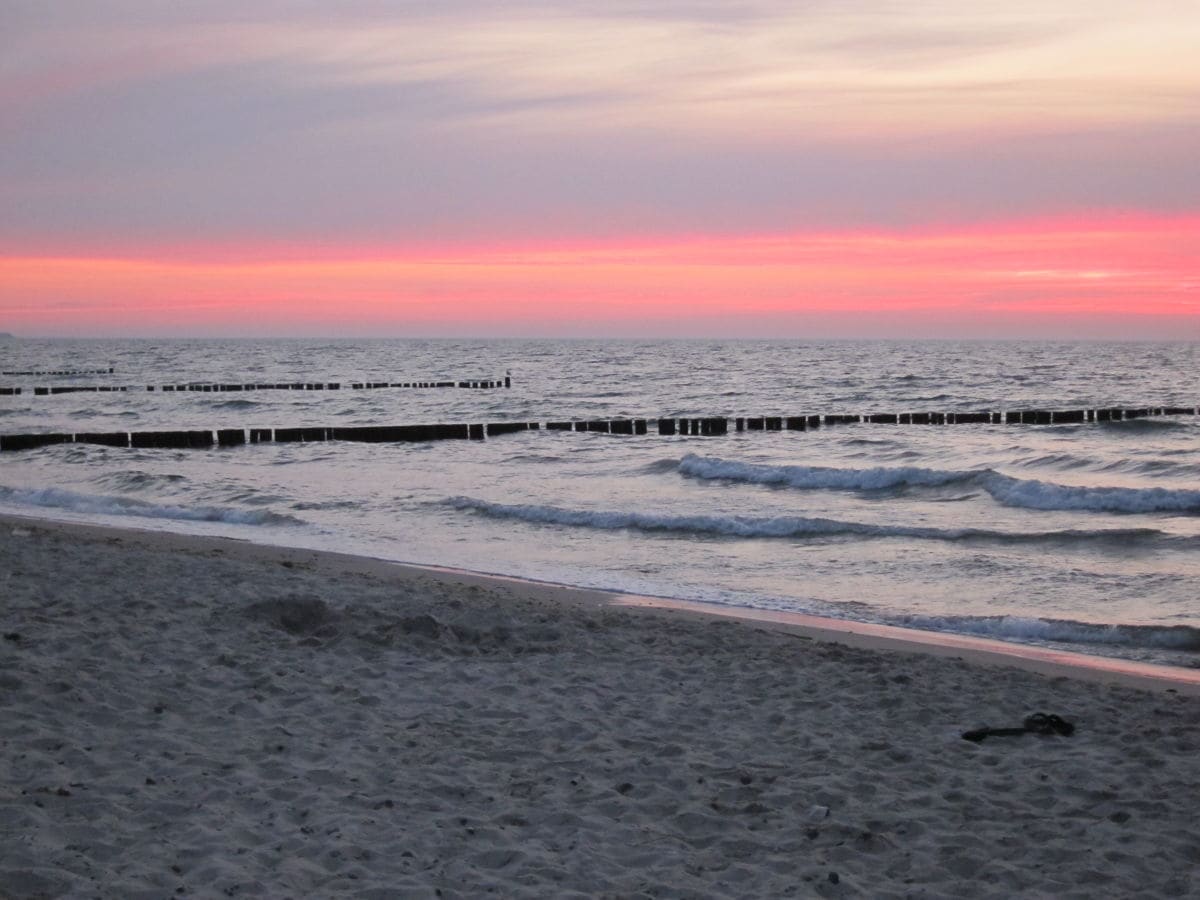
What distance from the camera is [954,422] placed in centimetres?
3878

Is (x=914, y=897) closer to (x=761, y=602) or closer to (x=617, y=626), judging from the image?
(x=617, y=626)

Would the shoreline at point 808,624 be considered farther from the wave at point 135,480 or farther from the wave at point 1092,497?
the wave at point 1092,497

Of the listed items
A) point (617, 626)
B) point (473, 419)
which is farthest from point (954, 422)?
point (617, 626)

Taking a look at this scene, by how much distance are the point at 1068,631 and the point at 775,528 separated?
688cm

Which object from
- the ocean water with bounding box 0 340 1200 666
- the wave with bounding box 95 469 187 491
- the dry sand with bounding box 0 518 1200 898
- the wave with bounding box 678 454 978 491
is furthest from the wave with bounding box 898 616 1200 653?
the wave with bounding box 95 469 187 491

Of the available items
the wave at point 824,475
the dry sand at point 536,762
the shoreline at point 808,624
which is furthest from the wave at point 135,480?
the dry sand at point 536,762

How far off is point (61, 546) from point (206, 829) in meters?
8.32

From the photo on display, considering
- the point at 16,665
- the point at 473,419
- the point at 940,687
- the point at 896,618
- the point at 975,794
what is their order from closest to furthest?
the point at 975,794 → the point at 16,665 → the point at 940,687 → the point at 896,618 → the point at 473,419

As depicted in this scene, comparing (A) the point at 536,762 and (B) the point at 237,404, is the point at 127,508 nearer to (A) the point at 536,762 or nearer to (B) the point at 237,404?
(A) the point at 536,762

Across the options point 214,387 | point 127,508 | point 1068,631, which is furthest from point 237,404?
point 1068,631

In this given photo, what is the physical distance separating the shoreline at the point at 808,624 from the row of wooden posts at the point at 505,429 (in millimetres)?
16169

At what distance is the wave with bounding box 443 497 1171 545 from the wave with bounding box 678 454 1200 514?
345 cm

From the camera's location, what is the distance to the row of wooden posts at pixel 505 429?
101ft

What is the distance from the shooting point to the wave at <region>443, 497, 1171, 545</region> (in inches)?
643
